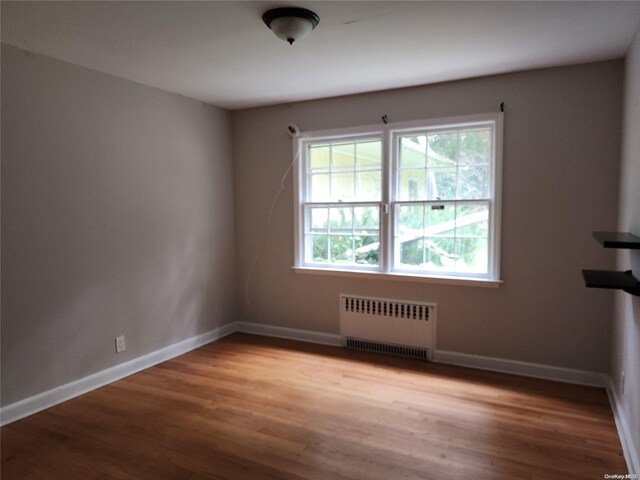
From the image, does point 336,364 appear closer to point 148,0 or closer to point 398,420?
point 398,420

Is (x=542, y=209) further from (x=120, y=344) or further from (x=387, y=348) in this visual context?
(x=120, y=344)

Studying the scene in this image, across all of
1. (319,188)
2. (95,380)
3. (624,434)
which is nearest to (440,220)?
(319,188)

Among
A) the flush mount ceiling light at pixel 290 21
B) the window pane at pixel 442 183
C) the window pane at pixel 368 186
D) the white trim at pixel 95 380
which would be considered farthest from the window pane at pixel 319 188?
the flush mount ceiling light at pixel 290 21

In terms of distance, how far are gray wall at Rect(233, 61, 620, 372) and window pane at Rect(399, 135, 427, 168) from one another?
204mm

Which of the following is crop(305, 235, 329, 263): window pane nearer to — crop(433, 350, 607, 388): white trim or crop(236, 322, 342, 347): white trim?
crop(236, 322, 342, 347): white trim

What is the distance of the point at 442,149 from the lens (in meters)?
3.52

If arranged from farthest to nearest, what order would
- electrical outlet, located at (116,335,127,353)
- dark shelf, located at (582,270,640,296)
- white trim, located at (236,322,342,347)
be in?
1. white trim, located at (236,322,342,347)
2. electrical outlet, located at (116,335,127,353)
3. dark shelf, located at (582,270,640,296)

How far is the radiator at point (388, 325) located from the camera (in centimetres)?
361

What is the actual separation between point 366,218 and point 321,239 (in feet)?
1.84

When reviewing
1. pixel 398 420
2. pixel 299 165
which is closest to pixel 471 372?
pixel 398 420

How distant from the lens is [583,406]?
2734 millimetres

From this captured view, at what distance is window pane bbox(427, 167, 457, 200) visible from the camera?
3.49 m

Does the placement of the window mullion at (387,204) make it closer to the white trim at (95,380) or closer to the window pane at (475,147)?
the window pane at (475,147)

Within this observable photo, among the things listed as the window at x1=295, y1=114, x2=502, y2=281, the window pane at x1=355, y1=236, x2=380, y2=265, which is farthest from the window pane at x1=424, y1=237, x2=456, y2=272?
the window pane at x1=355, y1=236, x2=380, y2=265
